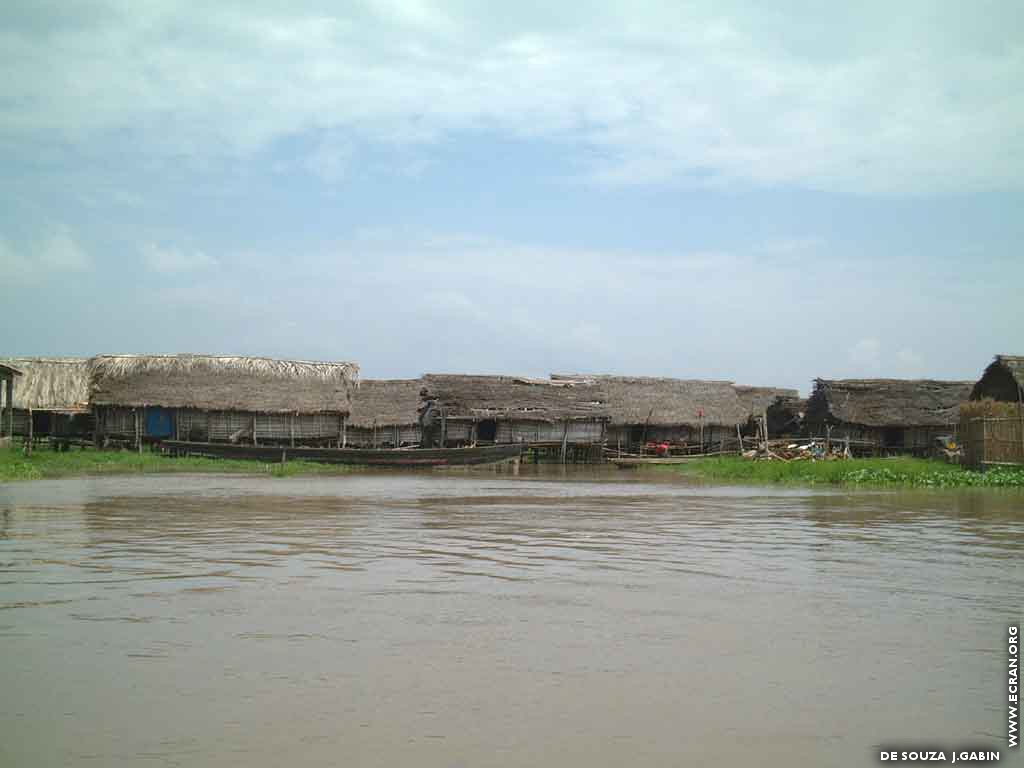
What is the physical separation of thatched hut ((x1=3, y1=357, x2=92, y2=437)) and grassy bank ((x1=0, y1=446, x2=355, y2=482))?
474 centimetres

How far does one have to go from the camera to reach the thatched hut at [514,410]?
114 ft

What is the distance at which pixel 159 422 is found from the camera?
31484 mm

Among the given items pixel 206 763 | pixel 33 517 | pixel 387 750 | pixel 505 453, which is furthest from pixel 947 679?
pixel 505 453

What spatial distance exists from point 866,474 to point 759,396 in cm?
2553

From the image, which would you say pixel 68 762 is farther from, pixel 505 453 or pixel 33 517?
pixel 505 453

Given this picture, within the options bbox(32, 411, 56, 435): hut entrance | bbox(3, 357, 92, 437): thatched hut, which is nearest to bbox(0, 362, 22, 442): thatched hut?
bbox(3, 357, 92, 437): thatched hut

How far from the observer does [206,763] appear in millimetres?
3066

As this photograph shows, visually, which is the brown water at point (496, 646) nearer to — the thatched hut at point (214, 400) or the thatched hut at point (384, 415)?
the thatched hut at point (214, 400)

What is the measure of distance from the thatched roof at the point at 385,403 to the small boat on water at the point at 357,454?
4.02 m

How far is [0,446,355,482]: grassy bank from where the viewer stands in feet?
65.2

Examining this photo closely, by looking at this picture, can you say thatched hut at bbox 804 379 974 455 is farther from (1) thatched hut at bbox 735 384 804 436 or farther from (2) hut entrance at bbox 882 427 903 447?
(1) thatched hut at bbox 735 384 804 436

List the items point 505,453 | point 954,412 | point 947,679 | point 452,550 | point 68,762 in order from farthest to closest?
point 954,412 → point 505,453 → point 452,550 → point 947,679 → point 68,762

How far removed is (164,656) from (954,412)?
120 ft

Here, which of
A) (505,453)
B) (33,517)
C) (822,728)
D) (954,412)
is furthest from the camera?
(954,412)
